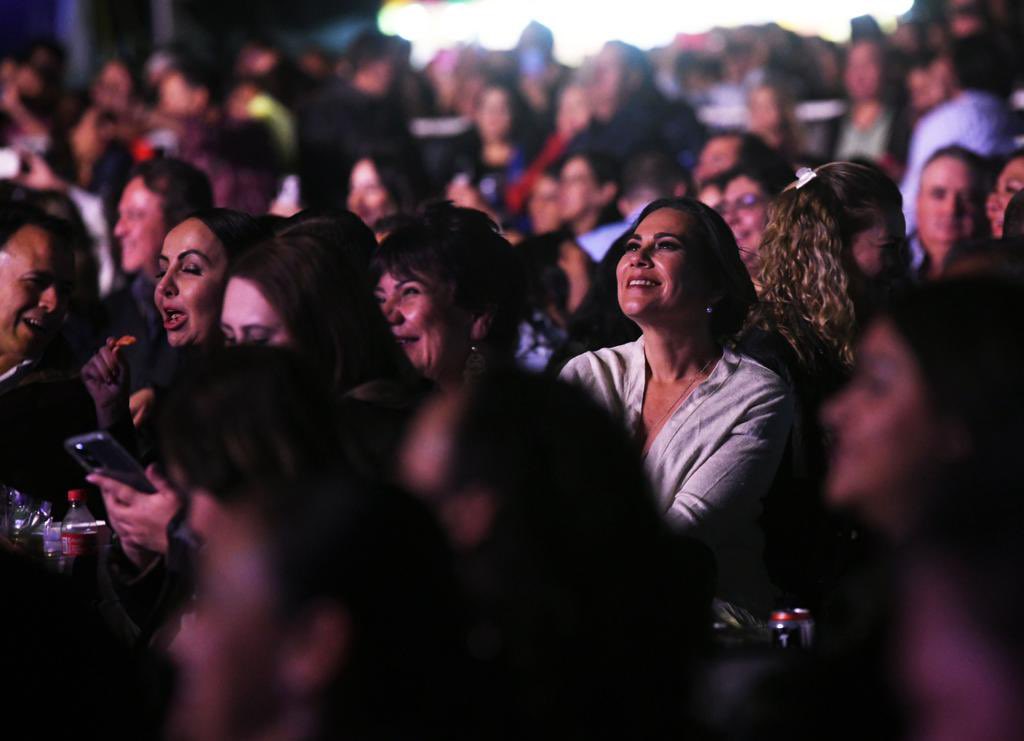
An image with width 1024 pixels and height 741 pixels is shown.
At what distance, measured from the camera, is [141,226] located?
5.84 meters

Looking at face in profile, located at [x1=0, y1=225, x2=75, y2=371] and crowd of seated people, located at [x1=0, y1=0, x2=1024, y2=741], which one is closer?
crowd of seated people, located at [x1=0, y1=0, x2=1024, y2=741]

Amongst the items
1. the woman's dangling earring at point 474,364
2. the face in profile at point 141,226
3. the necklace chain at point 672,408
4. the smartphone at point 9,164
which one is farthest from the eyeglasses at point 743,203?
the smartphone at point 9,164

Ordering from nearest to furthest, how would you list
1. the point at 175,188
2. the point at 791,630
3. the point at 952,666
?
1. the point at 952,666
2. the point at 791,630
3. the point at 175,188

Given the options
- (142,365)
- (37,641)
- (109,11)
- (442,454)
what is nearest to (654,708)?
(442,454)

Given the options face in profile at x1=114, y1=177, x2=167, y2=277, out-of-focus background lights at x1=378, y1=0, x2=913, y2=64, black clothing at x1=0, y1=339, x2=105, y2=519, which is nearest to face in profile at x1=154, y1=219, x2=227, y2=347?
black clothing at x1=0, y1=339, x2=105, y2=519

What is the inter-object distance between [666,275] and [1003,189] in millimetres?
2155

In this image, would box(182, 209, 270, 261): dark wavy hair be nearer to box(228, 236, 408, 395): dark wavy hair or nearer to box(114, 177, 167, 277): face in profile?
box(228, 236, 408, 395): dark wavy hair

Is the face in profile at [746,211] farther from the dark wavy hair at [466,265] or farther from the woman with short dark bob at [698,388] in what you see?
the dark wavy hair at [466,265]

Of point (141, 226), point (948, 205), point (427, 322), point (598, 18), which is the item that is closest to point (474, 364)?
point (427, 322)

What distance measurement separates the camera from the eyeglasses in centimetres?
586

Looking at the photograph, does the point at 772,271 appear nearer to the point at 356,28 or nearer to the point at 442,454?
the point at 442,454

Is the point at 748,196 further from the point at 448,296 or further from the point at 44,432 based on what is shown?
the point at 44,432

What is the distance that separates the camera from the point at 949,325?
7.04ft

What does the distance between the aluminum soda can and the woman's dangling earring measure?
128 centimetres
